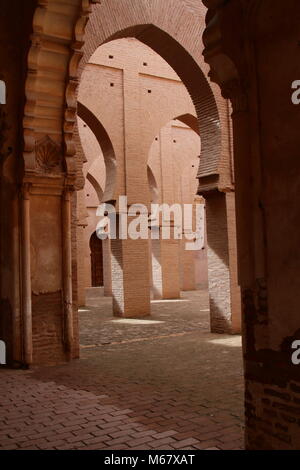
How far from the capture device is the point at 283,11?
346 centimetres

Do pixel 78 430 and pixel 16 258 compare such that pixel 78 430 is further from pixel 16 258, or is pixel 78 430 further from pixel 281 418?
pixel 16 258

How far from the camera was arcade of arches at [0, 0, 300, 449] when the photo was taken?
3.50m

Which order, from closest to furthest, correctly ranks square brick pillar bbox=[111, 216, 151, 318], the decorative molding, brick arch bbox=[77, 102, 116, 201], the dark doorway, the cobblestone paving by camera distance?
the cobblestone paving → the decorative molding → brick arch bbox=[77, 102, 116, 201] → square brick pillar bbox=[111, 216, 151, 318] → the dark doorway

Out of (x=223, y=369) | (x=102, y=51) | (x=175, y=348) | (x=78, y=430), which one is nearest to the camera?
(x=78, y=430)

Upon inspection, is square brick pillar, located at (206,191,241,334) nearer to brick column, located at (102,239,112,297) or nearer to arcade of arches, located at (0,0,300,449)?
arcade of arches, located at (0,0,300,449)

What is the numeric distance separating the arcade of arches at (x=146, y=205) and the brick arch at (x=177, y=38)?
31 mm

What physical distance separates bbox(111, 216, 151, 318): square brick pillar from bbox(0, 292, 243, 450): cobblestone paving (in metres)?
4.19

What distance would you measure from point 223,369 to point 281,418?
12.2ft

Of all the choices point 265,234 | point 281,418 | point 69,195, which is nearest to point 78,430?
point 281,418

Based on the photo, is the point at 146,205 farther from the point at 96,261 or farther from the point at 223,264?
the point at 96,261

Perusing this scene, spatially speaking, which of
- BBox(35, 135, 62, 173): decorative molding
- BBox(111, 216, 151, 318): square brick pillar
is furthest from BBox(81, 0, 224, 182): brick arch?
BBox(111, 216, 151, 318): square brick pillar

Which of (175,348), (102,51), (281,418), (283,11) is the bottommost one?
(175,348)

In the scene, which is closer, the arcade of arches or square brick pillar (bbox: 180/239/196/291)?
the arcade of arches

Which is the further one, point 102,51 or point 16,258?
point 102,51
